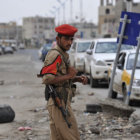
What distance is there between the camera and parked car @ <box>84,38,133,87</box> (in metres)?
16.8

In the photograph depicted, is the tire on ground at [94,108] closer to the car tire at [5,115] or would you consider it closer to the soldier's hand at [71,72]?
the car tire at [5,115]

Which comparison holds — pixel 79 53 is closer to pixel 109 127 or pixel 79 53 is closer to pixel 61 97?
pixel 109 127

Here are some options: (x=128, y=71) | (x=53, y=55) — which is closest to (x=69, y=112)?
(x=53, y=55)

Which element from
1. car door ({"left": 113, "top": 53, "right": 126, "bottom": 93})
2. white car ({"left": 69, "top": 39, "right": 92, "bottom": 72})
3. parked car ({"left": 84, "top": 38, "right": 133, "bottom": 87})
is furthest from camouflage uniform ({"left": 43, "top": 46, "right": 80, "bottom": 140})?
white car ({"left": 69, "top": 39, "right": 92, "bottom": 72})

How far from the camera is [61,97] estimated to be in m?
4.83

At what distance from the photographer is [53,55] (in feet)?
15.5

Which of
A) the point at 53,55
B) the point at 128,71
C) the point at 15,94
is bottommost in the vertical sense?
the point at 15,94

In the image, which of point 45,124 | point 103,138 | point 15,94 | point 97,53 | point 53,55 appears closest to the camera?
point 53,55

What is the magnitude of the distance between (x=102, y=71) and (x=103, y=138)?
30.5 ft

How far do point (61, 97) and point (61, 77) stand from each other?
0.77 feet

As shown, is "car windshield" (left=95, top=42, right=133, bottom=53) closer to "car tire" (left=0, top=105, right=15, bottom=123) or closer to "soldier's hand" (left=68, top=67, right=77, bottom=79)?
"car tire" (left=0, top=105, right=15, bottom=123)

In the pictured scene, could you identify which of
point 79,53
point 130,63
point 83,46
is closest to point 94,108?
point 130,63

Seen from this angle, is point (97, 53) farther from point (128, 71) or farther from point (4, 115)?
point (4, 115)

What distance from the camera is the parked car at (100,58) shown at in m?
16.8
